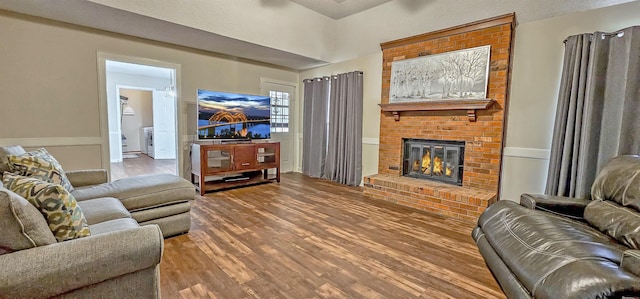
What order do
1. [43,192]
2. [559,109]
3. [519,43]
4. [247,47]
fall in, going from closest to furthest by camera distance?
[43,192]
[559,109]
[519,43]
[247,47]

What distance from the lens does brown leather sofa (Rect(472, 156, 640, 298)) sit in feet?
3.72

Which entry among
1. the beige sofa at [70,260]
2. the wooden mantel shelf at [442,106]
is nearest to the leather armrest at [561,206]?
the wooden mantel shelf at [442,106]

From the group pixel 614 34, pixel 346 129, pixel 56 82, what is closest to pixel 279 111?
pixel 346 129

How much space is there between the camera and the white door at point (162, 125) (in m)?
7.80

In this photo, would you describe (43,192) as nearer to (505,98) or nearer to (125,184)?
(125,184)

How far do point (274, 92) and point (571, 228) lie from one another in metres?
4.94

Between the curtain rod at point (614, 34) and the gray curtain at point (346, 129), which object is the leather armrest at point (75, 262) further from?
the curtain rod at point (614, 34)

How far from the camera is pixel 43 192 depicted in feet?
4.28

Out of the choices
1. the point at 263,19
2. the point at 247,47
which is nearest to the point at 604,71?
the point at 263,19

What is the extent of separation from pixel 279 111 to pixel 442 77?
325cm

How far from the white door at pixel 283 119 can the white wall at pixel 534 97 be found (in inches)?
155

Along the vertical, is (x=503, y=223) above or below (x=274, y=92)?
below

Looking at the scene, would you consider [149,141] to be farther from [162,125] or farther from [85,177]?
[85,177]

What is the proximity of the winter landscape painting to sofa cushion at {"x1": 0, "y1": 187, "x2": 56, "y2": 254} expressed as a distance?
3925mm
